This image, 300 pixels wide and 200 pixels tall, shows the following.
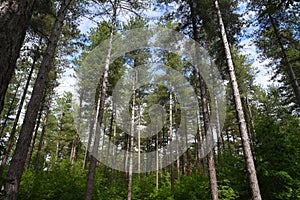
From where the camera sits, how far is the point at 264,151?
26.1 feet

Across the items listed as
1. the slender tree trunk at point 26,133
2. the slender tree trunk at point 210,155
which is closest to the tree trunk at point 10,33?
the slender tree trunk at point 26,133

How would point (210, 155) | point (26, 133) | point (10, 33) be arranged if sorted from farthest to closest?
point (210, 155) → point (26, 133) → point (10, 33)

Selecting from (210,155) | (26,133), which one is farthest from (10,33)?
(210,155)

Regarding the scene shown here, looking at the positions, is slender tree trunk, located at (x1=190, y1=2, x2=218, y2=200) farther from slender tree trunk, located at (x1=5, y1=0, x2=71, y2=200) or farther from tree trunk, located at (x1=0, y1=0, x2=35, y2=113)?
tree trunk, located at (x1=0, y1=0, x2=35, y2=113)

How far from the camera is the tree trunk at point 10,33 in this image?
149 centimetres

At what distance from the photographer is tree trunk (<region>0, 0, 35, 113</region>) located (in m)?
1.49

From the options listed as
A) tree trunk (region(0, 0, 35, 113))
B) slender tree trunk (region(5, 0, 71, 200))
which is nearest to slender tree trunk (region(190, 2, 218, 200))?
slender tree trunk (region(5, 0, 71, 200))

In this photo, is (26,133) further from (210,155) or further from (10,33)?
(210,155)

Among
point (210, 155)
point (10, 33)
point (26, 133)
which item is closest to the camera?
point (10, 33)

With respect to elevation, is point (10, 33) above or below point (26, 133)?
below

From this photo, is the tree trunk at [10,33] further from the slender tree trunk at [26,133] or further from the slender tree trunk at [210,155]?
the slender tree trunk at [210,155]

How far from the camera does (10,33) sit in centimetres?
155

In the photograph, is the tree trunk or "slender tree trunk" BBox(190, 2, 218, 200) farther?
"slender tree trunk" BBox(190, 2, 218, 200)

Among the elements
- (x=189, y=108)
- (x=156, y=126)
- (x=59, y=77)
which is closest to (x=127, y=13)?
(x=59, y=77)
